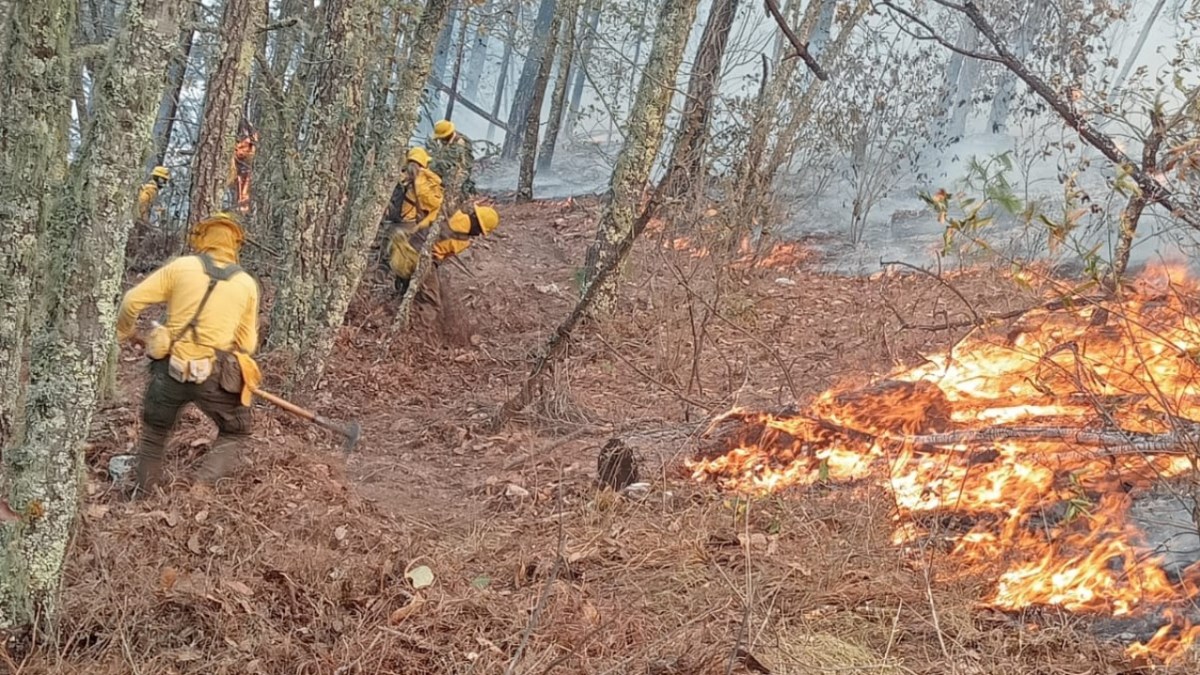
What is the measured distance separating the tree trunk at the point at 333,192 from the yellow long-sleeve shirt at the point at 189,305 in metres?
2.24

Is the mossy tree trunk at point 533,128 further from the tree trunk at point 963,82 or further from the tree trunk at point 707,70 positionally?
the tree trunk at point 963,82

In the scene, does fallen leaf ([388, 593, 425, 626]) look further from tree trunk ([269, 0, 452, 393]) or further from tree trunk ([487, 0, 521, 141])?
tree trunk ([487, 0, 521, 141])

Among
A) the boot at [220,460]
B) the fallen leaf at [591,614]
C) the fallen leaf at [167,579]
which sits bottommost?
the boot at [220,460]

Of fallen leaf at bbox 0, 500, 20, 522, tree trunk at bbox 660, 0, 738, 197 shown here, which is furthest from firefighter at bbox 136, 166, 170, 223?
fallen leaf at bbox 0, 500, 20, 522

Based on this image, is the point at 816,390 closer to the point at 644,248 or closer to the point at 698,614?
the point at 698,614

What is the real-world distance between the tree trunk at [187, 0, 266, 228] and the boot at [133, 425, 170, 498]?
434cm

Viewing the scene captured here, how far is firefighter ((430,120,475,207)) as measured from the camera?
9.30 meters

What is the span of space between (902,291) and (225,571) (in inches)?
369

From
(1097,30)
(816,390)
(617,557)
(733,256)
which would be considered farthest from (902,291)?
(617,557)

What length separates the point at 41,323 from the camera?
3.02 metres

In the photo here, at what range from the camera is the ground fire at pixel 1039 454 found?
4027 millimetres

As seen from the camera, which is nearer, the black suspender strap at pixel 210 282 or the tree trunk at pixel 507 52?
the black suspender strap at pixel 210 282

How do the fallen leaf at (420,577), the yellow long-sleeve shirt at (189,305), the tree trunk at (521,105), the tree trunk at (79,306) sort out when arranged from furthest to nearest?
the tree trunk at (521,105)
the yellow long-sleeve shirt at (189,305)
the fallen leaf at (420,577)
the tree trunk at (79,306)

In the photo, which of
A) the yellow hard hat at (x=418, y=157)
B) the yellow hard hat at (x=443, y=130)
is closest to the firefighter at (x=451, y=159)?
the yellow hard hat at (x=443, y=130)
